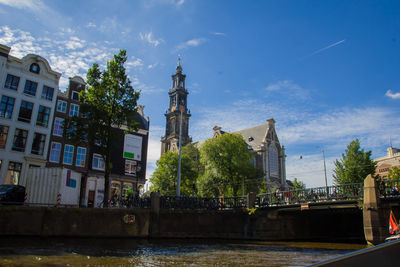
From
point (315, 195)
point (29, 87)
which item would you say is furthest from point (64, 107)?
point (315, 195)

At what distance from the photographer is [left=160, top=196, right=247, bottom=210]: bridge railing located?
25.0m

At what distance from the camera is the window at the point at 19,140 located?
3011 centimetres

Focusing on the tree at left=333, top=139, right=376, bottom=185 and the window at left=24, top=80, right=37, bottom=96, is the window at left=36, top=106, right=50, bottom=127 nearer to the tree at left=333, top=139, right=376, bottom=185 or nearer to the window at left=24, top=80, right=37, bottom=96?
the window at left=24, top=80, right=37, bottom=96

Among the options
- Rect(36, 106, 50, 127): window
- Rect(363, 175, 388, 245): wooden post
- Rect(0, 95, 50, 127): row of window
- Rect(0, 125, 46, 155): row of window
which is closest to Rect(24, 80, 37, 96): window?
Rect(0, 95, 50, 127): row of window

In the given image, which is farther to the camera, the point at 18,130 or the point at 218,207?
the point at 18,130

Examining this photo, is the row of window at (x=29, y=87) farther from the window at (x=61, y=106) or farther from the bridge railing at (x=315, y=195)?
the bridge railing at (x=315, y=195)

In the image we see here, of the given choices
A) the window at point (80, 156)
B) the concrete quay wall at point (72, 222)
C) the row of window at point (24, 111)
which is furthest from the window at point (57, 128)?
the concrete quay wall at point (72, 222)

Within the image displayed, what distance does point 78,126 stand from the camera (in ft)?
81.7

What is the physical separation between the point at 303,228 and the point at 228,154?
20435 millimetres

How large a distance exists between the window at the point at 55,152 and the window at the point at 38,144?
4.87 feet

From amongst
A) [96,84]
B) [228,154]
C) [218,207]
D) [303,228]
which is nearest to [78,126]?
[96,84]

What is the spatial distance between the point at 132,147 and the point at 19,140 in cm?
1428

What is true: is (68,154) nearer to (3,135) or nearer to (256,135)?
(3,135)

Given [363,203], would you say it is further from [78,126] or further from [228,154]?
[228,154]
